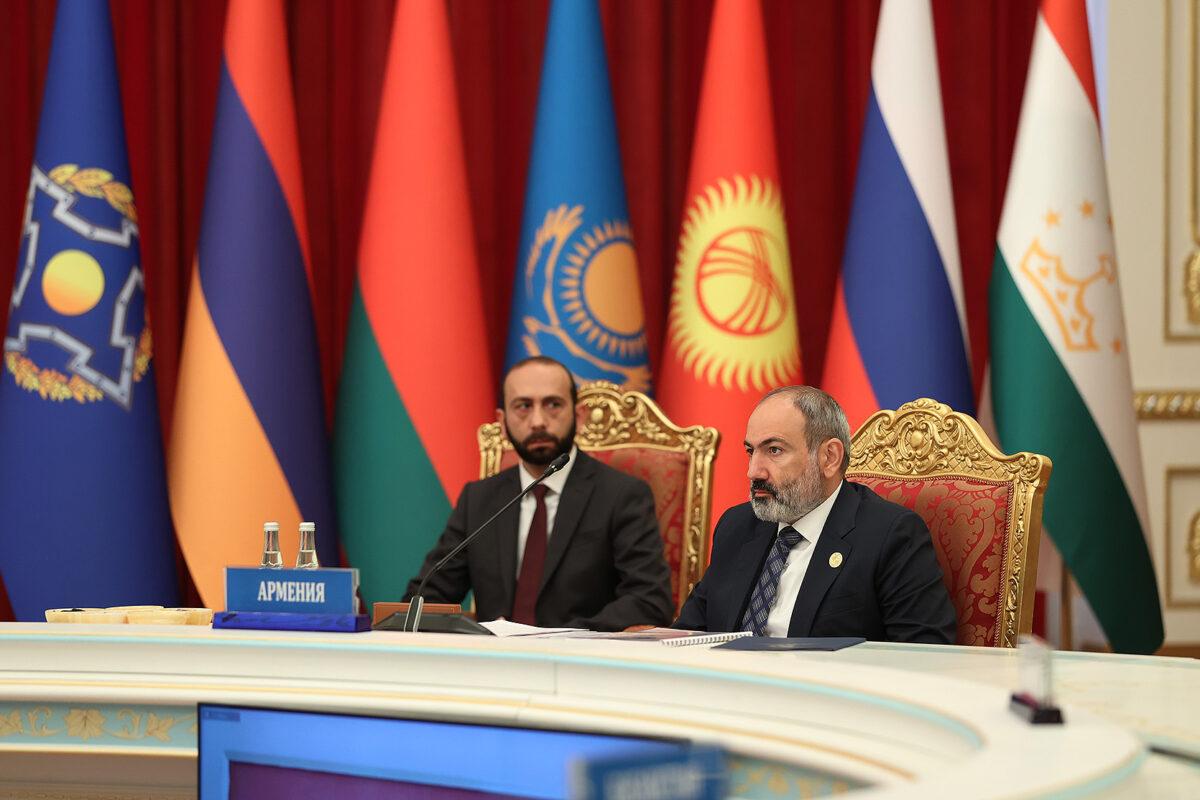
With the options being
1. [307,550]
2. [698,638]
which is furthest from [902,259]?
[307,550]

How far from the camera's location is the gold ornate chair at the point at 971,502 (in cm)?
288

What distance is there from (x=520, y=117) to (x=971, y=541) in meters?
3.03

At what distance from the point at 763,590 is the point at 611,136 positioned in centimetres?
233

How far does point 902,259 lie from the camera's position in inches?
182

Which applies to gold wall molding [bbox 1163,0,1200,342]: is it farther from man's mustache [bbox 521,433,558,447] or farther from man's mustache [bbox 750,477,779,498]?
man's mustache [bbox 750,477,779,498]

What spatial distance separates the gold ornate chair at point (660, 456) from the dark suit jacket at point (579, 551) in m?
0.13

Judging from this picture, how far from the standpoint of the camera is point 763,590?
9.68 feet

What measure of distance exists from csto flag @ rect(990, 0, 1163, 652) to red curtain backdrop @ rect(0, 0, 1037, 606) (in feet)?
2.36

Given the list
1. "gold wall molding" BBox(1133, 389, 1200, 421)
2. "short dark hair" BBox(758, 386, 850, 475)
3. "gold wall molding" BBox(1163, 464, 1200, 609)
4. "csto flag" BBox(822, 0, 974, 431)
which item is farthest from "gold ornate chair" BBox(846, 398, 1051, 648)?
"gold wall molding" BBox(1163, 464, 1200, 609)

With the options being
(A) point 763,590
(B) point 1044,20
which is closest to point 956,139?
(B) point 1044,20

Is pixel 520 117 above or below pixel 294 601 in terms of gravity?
above

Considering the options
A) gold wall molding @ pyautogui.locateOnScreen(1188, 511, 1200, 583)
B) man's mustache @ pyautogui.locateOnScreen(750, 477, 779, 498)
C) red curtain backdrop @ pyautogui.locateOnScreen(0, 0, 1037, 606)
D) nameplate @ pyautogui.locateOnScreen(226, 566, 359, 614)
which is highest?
red curtain backdrop @ pyautogui.locateOnScreen(0, 0, 1037, 606)

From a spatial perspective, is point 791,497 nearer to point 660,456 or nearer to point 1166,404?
point 660,456

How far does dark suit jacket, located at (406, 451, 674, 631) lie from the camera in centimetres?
376
